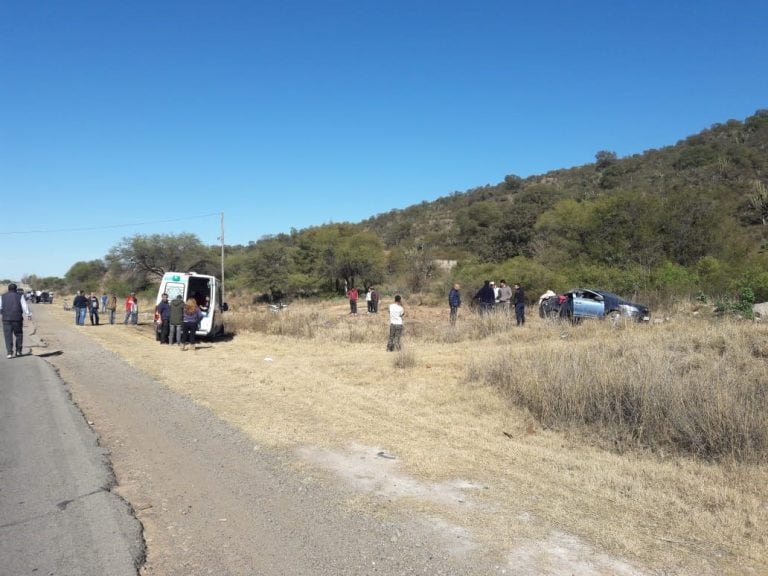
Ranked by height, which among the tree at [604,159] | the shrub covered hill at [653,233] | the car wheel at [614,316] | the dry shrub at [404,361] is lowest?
the dry shrub at [404,361]

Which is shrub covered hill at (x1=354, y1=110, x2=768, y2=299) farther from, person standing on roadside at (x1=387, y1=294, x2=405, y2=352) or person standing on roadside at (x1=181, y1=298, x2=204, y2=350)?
person standing on roadside at (x1=181, y1=298, x2=204, y2=350)

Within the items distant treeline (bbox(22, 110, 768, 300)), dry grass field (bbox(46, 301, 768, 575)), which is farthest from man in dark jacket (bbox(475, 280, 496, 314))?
dry grass field (bbox(46, 301, 768, 575))

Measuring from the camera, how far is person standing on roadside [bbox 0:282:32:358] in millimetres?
12938

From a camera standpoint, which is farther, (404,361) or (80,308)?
(80,308)

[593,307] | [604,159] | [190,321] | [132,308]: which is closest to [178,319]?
[190,321]

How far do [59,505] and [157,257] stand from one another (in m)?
66.8

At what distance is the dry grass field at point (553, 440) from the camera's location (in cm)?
411

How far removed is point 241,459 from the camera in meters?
5.87

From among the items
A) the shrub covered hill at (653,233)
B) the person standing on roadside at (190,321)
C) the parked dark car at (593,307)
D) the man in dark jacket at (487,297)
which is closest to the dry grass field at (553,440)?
the person standing on roadside at (190,321)

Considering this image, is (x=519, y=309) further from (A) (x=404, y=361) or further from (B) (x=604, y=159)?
(B) (x=604, y=159)

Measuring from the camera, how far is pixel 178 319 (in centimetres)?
1641

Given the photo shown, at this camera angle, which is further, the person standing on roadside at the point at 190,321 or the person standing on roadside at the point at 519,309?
the person standing on roadside at the point at 519,309

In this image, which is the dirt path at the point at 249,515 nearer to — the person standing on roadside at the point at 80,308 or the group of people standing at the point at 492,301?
the group of people standing at the point at 492,301

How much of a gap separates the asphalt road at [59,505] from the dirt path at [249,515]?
0.55 ft
